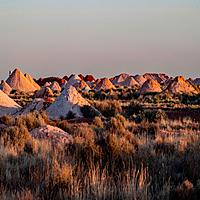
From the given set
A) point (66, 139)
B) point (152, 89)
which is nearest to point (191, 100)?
point (152, 89)

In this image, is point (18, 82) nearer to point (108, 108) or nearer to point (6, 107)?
point (108, 108)

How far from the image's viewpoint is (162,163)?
8742mm

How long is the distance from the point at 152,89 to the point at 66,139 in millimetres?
47671

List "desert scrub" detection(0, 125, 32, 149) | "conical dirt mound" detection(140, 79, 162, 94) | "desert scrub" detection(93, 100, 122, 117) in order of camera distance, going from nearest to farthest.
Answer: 1. "desert scrub" detection(0, 125, 32, 149)
2. "desert scrub" detection(93, 100, 122, 117)
3. "conical dirt mound" detection(140, 79, 162, 94)

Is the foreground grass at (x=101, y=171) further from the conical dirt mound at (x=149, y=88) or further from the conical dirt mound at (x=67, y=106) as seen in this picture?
the conical dirt mound at (x=149, y=88)

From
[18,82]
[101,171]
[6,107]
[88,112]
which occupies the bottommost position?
[101,171]

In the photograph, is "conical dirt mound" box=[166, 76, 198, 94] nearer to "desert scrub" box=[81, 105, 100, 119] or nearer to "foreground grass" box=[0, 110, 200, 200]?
"desert scrub" box=[81, 105, 100, 119]

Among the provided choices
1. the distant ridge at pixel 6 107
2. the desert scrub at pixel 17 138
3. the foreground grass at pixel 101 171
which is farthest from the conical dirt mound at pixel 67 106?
the foreground grass at pixel 101 171

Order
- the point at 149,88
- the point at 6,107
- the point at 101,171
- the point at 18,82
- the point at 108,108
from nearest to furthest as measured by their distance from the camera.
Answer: the point at 101,171 → the point at 6,107 → the point at 108,108 → the point at 149,88 → the point at 18,82

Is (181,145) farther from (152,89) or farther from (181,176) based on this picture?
(152,89)

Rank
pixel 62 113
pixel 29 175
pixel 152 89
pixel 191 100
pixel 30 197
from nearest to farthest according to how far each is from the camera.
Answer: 1. pixel 30 197
2. pixel 29 175
3. pixel 62 113
4. pixel 191 100
5. pixel 152 89

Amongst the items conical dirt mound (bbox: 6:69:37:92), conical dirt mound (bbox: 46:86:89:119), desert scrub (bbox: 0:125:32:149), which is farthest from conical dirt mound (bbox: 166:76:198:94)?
desert scrub (bbox: 0:125:32:149)

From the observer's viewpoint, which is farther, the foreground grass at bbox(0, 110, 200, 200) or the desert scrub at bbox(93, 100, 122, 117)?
the desert scrub at bbox(93, 100, 122, 117)

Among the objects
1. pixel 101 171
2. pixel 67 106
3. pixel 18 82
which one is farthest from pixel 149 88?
pixel 101 171
